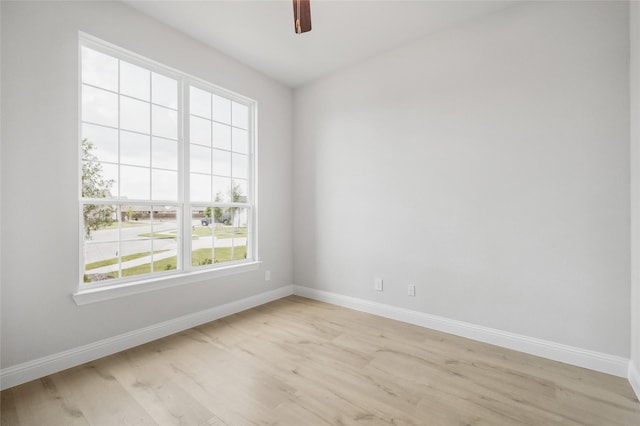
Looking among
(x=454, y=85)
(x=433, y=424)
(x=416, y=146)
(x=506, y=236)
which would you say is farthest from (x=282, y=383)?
(x=454, y=85)

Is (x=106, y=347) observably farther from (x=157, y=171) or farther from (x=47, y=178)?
(x=157, y=171)

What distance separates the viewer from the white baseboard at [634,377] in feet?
5.93

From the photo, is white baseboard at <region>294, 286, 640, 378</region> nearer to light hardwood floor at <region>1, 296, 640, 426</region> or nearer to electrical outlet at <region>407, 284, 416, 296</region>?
light hardwood floor at <region>1, 296, 640, 426</region>

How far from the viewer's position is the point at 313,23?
8.73 ft

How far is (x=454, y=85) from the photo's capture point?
273 centimetres

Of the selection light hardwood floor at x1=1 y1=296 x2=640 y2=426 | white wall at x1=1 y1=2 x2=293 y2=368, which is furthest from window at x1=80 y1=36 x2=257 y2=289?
light hardwood floor at x1=1 y1=296 x2=640 y2=426

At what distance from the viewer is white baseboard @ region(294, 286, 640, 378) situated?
2.07 metres

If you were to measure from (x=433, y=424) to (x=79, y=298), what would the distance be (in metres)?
2.58

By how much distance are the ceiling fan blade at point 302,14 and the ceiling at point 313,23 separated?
3.14 feet

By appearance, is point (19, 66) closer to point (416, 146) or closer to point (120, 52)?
point (120, 52)

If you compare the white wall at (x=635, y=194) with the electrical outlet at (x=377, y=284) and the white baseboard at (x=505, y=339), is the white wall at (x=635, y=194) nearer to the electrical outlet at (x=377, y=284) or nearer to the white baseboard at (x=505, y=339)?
the white baseboard at (x=505, y=339)

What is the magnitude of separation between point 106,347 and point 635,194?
409 cm

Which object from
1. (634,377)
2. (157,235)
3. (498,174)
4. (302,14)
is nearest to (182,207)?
(157,235)

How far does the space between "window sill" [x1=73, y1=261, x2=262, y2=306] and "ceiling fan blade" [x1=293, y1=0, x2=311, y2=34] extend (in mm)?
2387
